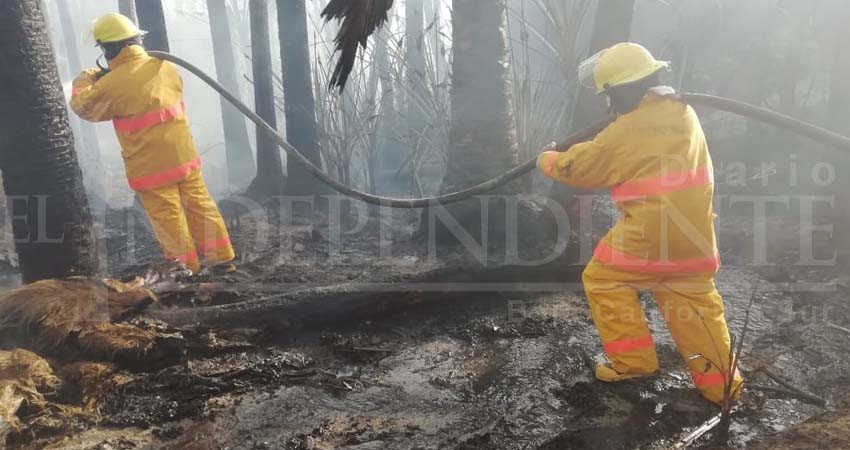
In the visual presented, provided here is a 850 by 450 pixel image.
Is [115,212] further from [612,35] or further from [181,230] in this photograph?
[612,35]

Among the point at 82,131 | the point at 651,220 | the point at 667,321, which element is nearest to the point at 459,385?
the point at 667,321

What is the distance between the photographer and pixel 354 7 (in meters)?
3.33

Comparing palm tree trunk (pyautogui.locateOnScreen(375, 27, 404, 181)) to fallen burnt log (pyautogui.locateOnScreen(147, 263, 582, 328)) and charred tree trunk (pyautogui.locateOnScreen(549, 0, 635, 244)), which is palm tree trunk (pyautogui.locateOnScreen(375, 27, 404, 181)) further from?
fallen burnt log (pyautogui.locateOnScreen(147, 263, 582, 328))

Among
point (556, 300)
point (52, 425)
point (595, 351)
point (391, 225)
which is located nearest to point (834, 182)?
point (556, 300)

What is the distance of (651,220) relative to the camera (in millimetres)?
2668

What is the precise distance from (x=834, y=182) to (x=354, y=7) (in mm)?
5073

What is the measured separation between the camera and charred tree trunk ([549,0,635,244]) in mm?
4441

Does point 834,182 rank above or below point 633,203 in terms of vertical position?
below

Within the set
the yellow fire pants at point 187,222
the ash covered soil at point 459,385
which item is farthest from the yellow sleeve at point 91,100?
the ash covered soil at point 459,385

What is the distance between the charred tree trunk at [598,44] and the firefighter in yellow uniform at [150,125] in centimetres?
297

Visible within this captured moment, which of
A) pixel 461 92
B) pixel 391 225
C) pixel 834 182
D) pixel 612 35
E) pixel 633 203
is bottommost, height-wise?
pixel 391 225

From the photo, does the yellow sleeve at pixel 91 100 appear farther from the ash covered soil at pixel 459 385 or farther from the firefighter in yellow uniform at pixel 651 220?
the firefighter in yellow uniform at pixel 651 220

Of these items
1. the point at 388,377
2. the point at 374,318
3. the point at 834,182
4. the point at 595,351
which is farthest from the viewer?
the point at 834,182

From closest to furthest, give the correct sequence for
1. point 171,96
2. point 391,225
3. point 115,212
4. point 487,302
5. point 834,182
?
point 487,302
point 171,96
point 834,182
point 391,225
point 115,212
